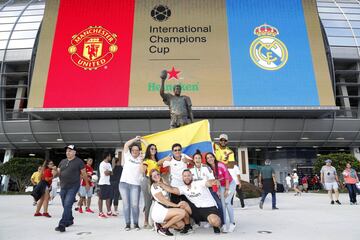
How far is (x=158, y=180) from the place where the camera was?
6.73 m

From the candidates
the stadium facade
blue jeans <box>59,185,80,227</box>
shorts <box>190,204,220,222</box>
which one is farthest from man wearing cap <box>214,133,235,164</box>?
the stadium facade

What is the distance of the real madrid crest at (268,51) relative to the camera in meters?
29.7

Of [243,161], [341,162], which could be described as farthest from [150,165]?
[243,161]

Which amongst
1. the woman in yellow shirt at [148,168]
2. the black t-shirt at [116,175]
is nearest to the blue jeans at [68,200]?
the woman in yellow shirt at [148,168]

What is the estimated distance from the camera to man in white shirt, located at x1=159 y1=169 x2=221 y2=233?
21.6 feet

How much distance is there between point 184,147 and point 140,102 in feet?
68.0

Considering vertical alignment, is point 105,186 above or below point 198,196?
above

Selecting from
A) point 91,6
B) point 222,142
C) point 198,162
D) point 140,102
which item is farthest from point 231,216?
point 91,6

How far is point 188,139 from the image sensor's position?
314 inches

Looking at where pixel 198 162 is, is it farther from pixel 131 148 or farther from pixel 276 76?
pixel 276 76

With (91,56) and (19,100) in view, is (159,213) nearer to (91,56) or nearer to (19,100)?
(91,56)

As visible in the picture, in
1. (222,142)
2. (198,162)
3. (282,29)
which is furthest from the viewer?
(282,29)

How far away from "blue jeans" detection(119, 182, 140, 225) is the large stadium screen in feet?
69.1

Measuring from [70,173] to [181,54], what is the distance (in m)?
23.3
